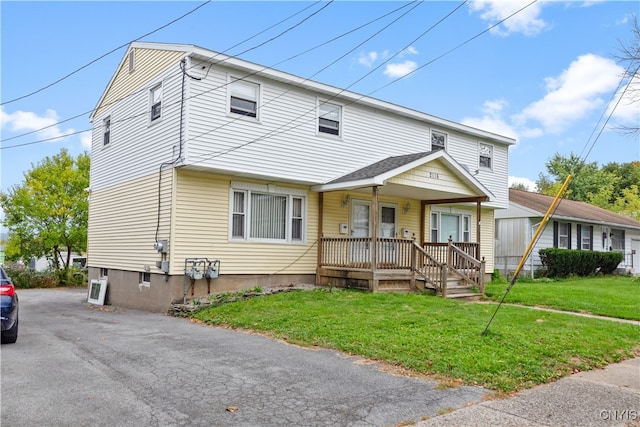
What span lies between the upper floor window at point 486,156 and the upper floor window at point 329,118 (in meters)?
6.97

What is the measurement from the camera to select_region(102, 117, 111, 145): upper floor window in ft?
56.4

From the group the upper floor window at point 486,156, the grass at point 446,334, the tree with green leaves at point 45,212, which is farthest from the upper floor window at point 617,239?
the tree with green leaves at point 45,212

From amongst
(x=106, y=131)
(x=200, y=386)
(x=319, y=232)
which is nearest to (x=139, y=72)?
(x=106, y=131)

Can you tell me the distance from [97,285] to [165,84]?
716 cm

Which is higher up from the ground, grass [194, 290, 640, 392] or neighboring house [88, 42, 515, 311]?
neighboring house [88, 42, 515, 311]

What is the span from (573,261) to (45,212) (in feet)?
90.6

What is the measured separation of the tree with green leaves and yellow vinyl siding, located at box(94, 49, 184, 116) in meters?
13.3

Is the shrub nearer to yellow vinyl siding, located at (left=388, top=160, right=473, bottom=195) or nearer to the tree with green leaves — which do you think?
yellow vinyl siding, located at (left=388, top=160, right=473, bottom=195)

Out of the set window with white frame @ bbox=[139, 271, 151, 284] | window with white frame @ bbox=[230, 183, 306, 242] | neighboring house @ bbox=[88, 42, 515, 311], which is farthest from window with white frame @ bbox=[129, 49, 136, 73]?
window with white frame @ bbox=[139, 271, 151, 284]

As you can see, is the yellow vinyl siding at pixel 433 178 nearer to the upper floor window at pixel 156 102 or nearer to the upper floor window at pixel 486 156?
the upper floor window at pixel 486 156

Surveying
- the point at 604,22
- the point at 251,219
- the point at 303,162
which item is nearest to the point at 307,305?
the point at 251,219

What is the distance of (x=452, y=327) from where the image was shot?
877cm

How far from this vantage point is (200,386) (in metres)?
5.83

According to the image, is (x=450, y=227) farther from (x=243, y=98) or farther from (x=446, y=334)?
(x=446, y=334)
